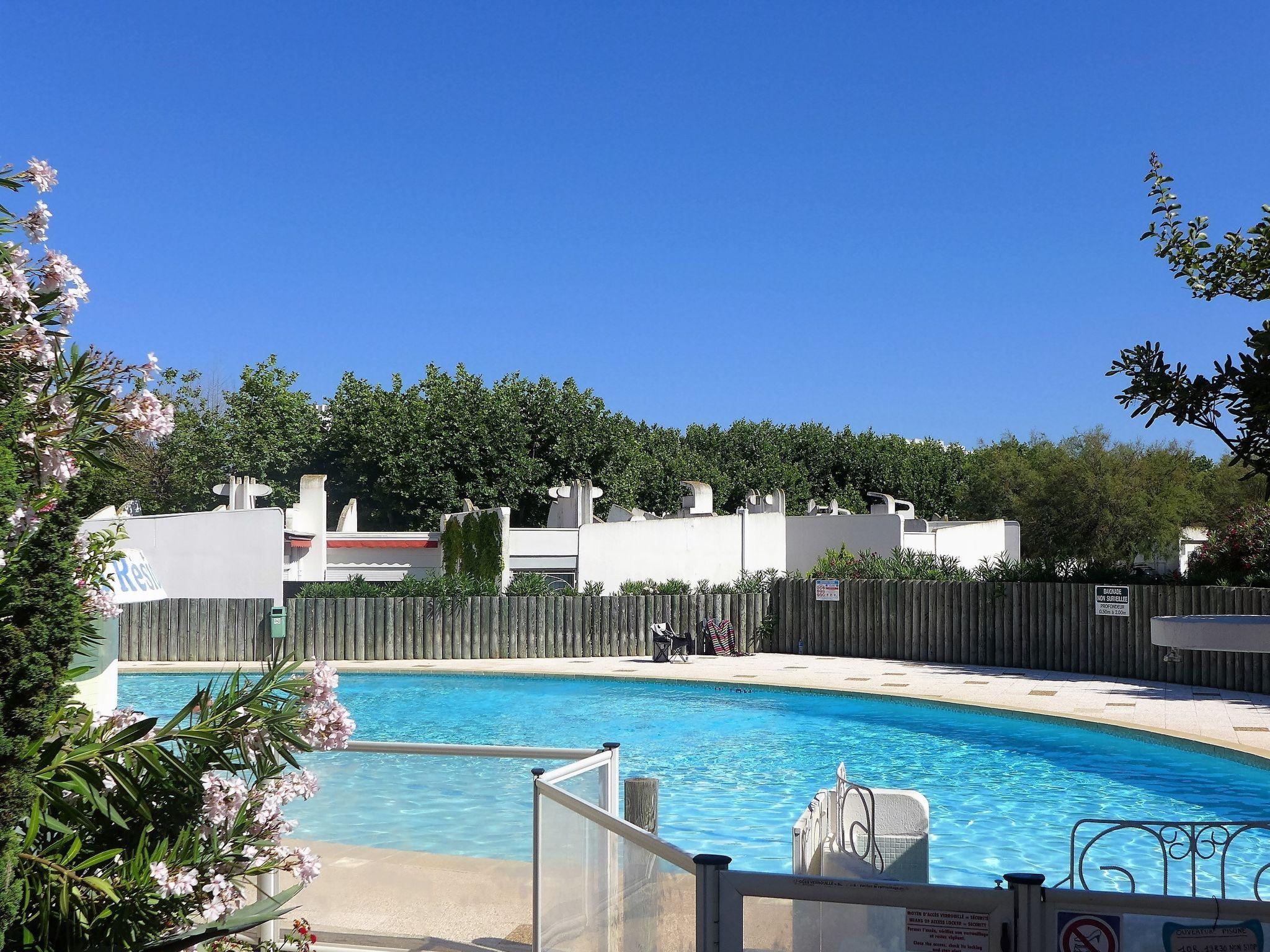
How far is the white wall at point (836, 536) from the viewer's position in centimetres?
3014

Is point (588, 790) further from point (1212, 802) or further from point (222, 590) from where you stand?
point (222, 590)

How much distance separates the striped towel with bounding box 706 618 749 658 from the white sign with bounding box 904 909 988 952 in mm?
20227

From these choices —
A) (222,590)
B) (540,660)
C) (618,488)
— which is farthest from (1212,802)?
(618,488)

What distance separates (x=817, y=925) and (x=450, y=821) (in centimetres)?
310

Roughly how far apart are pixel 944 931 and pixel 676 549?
24.1m

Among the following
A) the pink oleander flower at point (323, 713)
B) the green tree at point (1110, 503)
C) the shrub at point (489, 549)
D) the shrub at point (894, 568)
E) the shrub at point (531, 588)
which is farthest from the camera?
the green tree at point (1110, 503)

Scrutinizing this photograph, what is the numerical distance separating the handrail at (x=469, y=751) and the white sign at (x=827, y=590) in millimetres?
18054

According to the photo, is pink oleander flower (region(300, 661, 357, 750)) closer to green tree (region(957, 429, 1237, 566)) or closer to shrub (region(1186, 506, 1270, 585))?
shrub (region(1186, 506, 1270, 585))

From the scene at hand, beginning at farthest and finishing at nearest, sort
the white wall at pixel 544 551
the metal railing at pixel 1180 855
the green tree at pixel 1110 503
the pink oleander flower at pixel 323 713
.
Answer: the green tree at pixel 1110 503 < the white wall at pixel 544 551 < the metal railing at pixel 1180 855 < the pink oleander flower at pixel 323 713

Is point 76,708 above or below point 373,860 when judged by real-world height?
above

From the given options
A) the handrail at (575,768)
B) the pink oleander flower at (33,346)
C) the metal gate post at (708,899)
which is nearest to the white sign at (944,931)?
the metal gate post at (708,899)

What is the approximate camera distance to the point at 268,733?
13.4ft

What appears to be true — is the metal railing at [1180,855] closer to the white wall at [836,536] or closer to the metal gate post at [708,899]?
the metal gate post at [708,899]

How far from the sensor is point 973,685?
1856 centimetres
